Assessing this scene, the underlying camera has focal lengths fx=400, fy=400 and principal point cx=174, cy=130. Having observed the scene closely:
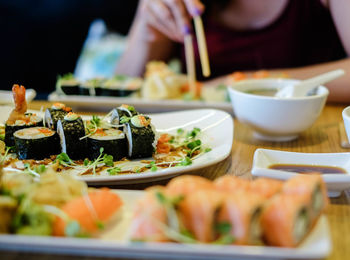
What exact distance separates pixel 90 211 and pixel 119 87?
1650 mm

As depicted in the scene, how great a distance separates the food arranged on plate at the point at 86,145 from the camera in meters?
1.36

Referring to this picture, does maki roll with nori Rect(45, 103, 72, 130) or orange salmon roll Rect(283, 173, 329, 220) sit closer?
orange salmon roll Rect(283, 173, 329, 220)

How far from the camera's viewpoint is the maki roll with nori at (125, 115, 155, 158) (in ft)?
4.67

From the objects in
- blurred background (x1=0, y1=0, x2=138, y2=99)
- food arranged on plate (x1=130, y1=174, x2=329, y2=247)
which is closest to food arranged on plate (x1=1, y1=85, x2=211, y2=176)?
food arranged on plate (x1=130, y1=174, x2=329, y2=247)

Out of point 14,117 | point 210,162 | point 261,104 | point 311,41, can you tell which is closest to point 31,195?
point 210,162

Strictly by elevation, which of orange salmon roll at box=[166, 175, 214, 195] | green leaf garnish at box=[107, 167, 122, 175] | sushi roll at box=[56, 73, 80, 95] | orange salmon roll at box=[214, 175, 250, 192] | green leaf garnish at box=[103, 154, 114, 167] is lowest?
green leaf garnish at box=[107, 167, 122, 175]

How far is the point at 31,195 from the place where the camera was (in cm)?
88

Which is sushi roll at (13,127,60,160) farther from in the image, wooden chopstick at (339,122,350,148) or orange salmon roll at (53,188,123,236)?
wooden chopstick at (339,122,350,148)

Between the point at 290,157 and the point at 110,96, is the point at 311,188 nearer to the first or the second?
the point at 290,157

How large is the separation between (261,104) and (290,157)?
1.18 ft

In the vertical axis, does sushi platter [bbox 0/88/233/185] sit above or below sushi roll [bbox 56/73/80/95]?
below

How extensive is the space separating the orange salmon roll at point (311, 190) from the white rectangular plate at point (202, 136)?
Answer: 0.40 m

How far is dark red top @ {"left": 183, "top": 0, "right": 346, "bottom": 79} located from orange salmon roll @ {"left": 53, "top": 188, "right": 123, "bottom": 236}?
2377 mm

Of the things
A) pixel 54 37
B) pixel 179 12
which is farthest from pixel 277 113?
pixel 54 37
